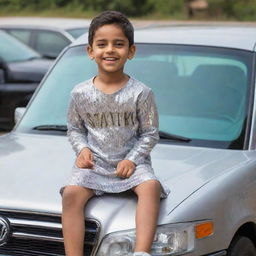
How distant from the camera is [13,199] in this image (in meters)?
4.18

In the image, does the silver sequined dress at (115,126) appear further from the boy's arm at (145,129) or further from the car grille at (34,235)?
the car grille at (34,235)

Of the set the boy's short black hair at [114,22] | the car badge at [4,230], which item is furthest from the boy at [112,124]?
the car badge at [4,230]

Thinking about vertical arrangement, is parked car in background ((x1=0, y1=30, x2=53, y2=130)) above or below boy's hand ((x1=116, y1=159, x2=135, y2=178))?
below

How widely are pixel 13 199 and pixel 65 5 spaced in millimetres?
33521

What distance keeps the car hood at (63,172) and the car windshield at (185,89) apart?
6.8 inches

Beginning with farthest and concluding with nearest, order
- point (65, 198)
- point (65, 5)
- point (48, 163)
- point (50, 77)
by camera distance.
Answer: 1. point (65, 5)
2. point (50, 77)
3. point (48, 163)
4. point (65, 198)

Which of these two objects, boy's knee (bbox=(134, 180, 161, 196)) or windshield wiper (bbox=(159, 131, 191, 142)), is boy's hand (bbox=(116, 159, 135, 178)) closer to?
boy's knee (bbox=(134, 180, 161, 196))

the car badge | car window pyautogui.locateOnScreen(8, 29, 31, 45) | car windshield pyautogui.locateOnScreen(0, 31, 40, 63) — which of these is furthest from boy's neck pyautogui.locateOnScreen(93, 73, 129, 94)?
car window pyautogui.locateOnScreen(8, 29, 31, 45)

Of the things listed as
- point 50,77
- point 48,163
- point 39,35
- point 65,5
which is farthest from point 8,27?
point 65,5

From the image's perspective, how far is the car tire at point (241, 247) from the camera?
439cm

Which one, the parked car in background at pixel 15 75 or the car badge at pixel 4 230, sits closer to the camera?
the car badge at pixel 4 230

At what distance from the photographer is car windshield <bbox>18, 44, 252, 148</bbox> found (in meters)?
5.25

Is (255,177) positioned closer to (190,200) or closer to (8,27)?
(190,200)

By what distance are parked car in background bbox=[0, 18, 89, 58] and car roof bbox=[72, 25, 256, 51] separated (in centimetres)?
802
